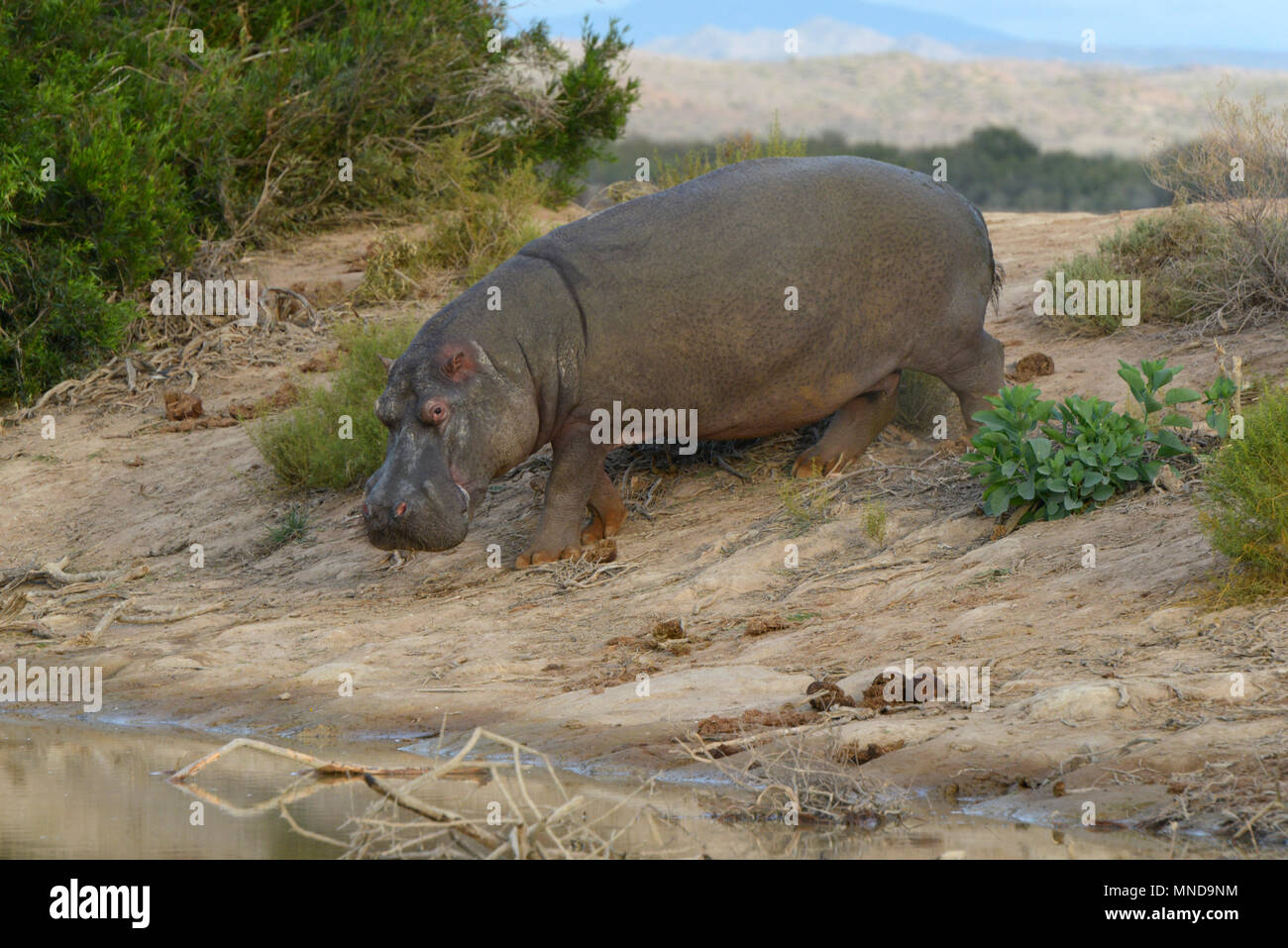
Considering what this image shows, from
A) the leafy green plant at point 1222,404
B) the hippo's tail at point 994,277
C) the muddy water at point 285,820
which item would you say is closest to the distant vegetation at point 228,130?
the hippo's tail at point 994,277

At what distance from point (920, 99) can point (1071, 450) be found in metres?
70.6

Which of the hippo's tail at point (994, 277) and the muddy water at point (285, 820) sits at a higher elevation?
the hippo's tail at point (994, 277)

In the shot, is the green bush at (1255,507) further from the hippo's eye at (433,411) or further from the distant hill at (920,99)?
the distant hill at (920,99)

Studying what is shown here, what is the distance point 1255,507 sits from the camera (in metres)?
6.34

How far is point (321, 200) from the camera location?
15.6 meters

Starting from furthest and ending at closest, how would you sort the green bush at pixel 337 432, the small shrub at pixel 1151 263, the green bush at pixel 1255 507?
the small shrub at pixel 1151 263 → the green bush at pixel 337 432 → the green bush at pixel 1255 507

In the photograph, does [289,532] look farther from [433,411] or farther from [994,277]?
[994,277]

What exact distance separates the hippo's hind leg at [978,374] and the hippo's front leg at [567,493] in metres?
2.05

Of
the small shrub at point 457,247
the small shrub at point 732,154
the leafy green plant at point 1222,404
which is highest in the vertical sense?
the small shrub at point 732,154

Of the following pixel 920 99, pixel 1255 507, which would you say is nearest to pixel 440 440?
pixel 1255 507

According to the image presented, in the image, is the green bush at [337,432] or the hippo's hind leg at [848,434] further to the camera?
the green bush at [337,432]

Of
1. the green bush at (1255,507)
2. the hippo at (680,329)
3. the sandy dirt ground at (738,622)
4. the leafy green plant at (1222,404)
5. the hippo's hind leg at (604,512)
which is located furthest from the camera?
the hippo's hind leg at (604,512)

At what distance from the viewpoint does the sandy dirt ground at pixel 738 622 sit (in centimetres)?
561
